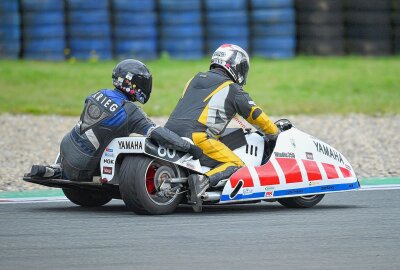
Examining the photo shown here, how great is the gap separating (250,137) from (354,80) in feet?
36.2

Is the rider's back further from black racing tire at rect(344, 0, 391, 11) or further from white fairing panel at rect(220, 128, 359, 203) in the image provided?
black racing tire at rect(344, 0, 391, 11)

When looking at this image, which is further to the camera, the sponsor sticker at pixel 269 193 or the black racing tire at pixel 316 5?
the black racing tire at pixel 316 5

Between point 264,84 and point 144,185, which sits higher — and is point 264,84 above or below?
above

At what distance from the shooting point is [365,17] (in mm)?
20938

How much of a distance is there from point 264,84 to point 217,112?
1055cm

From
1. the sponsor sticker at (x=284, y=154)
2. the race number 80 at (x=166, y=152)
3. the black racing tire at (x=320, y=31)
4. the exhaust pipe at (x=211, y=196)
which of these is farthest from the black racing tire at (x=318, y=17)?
the race number 80 at (x=166, y=152)

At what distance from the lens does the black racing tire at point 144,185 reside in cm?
851

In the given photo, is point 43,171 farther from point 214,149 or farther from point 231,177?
point 231,177

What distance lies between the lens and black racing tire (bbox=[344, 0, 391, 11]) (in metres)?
20.9

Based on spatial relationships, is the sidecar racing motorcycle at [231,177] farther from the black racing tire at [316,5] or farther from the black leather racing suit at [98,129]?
the black racing tire at [316,5]

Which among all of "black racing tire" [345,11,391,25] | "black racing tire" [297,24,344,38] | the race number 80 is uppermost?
"black racing tire" [345,11,391,25]

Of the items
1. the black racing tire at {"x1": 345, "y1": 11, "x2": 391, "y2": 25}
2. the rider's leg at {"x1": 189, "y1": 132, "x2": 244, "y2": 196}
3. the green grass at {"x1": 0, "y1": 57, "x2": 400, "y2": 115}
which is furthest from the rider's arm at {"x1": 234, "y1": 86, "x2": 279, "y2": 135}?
the black racing tire at {"x1": 345, "y1": 11, "x2": 391, "y2": 25}

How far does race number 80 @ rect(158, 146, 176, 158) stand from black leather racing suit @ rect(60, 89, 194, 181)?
94mm

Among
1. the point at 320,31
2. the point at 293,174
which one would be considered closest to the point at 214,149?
the point at 293,174
